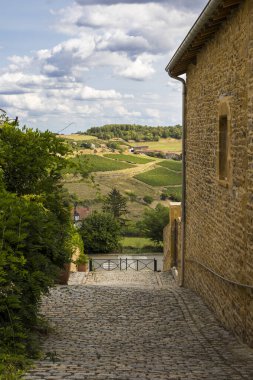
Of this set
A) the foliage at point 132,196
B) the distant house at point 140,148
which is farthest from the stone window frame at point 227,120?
the distant house at point 140,148

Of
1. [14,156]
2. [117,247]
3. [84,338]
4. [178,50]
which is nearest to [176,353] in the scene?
[84,338]

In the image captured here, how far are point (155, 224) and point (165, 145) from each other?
6398 cm

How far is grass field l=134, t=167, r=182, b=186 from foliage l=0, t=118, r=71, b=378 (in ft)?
245

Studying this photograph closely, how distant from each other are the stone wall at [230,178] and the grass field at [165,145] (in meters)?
95.8

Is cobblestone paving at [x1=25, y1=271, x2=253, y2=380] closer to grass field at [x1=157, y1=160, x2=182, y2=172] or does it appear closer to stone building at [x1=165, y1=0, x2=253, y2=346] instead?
stone building at [x1=165, y1=0, x2=253, y2=346]

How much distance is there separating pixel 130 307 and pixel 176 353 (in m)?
4.58

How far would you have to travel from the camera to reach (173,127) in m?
130

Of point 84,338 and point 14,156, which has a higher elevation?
point 14,156

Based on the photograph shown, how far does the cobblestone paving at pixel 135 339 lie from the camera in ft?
22.7

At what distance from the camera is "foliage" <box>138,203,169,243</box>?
5355 cm

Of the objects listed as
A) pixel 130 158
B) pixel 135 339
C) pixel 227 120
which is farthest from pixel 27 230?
pixel 130 158

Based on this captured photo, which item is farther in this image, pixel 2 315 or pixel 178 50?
pixel 178 50

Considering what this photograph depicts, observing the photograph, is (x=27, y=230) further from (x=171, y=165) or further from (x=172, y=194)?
(x=171, y=165)

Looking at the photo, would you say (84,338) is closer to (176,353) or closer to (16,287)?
(176,353)
